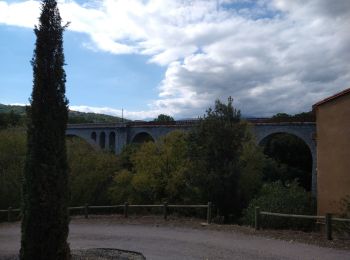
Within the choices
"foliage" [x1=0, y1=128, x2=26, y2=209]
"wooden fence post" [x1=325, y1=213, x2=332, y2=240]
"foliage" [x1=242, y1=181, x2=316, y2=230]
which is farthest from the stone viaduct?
"wooden fence post" [x1=325, y1=213, x2=332, y2=240]

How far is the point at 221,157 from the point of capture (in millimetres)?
21766

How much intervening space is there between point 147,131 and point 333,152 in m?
48.4

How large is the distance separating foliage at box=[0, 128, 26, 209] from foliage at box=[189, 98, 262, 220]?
11775mm

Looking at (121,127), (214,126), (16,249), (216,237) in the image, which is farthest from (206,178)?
(121,127)

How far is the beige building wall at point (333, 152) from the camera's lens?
59.3 ft

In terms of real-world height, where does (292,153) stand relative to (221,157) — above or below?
above

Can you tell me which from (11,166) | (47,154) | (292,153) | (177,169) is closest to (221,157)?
(177,169)

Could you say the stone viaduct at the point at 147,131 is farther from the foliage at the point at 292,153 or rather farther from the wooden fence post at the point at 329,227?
the wooden fence post at the point at 329,227

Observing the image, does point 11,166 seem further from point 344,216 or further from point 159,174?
point 344,216

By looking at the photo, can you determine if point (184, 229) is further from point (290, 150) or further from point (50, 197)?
point (290, 150)

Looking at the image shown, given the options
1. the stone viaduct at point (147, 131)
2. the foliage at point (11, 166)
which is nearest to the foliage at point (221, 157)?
the foliage at point (11, 166)

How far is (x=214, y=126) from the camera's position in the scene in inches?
861

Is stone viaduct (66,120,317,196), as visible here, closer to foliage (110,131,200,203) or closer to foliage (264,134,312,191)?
foliage (264,134,312,191)

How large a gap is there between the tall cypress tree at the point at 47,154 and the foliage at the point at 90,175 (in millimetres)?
21458
